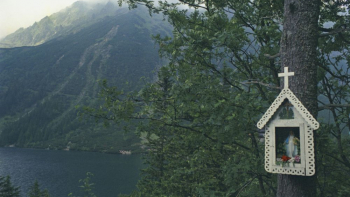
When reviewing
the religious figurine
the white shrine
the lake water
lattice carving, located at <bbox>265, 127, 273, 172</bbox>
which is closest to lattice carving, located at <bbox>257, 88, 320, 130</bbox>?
the white shrine

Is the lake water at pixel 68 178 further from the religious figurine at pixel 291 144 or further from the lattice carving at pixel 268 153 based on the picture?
the religious figurine at pixel 291 144

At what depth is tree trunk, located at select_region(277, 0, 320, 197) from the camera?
336 centimetres

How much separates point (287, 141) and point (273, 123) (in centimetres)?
28

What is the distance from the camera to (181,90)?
4496 millimetres

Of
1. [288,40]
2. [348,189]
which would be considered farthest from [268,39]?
[348,189]

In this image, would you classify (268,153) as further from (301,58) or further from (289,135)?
(301,58)

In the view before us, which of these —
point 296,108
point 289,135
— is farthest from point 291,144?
point 296,108

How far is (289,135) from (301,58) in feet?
3.37

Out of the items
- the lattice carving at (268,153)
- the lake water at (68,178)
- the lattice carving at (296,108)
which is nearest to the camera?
the lattice carving at (296,108)

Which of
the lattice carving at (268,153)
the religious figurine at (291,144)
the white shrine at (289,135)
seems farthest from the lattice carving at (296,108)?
the religious figurine at (291,144)

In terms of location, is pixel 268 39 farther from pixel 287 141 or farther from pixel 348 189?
pixel 348 189

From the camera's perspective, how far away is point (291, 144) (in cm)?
337

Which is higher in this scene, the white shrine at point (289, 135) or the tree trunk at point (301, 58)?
the tree trunk at point (301, 58)

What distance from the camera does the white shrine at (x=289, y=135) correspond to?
319 cm
